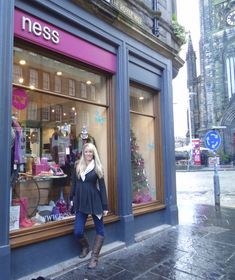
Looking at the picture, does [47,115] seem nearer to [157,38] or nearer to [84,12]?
[84,12]

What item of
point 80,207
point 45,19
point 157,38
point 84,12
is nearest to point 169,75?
point 157,38

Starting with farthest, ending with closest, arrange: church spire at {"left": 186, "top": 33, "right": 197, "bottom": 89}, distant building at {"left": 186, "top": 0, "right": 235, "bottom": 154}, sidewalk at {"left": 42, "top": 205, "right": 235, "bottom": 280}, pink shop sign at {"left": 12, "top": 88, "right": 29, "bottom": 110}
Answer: church spire at {"left": 186, "top": 33, "right": 197, "bottom": 89}
distant building at {"left": 186, "top": 0, "right": 235, "bottom": 154}
pink shop sign at {"left": 12, "top": 88, "right": 29, "bottom": 110}
sidewalk at {"left": 42, "top": 205, "right": 235, "bottom": 280}

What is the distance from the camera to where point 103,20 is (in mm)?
6215

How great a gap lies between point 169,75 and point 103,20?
283 cm

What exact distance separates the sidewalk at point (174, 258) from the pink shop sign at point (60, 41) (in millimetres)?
3558

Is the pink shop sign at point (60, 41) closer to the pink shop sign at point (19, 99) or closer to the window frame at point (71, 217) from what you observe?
the window frame at point (71, 217)

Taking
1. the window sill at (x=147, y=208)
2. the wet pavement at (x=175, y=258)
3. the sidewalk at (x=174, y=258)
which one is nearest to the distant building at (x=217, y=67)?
the window sill at (x=147, y=208)

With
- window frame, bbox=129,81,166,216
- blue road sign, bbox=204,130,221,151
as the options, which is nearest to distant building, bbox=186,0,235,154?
blue road sign, bbox=204,130,221,151

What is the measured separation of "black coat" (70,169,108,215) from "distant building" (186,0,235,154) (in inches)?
1557

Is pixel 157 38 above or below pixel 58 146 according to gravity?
above

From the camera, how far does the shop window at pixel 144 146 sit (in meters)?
7.55

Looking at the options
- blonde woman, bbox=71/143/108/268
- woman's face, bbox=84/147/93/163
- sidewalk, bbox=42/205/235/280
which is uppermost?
woman's face, bbox=84/147/93/163

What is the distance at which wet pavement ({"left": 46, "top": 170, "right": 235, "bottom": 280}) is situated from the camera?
466 centimetres

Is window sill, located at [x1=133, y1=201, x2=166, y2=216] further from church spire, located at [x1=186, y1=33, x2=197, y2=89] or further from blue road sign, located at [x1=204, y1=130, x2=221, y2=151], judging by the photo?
church spire, located at [x1=186, y1=33, x2=197, y2=89]
